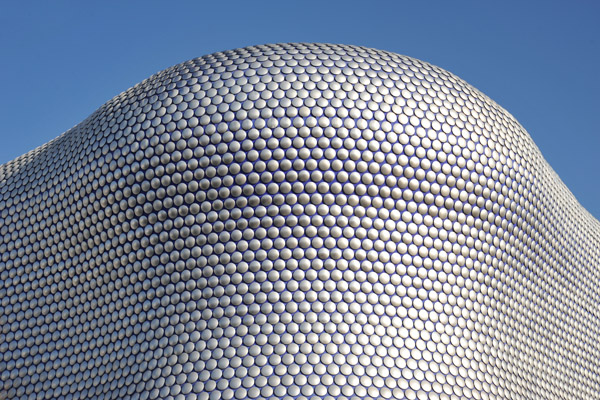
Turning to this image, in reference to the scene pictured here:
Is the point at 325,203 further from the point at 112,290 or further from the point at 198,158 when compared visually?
the point at 112,290

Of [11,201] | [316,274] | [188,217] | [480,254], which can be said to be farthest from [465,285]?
[11,201]

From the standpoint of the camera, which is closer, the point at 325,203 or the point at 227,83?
the point at 325,203

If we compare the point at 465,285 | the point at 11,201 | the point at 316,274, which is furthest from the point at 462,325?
the point at 11,201

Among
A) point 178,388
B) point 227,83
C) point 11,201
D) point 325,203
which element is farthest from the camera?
point 11,201

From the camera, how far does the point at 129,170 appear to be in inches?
631

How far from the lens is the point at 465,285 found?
16.2 m

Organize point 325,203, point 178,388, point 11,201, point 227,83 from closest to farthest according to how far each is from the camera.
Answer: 1. point 178,388
2. point 325,203
3. point 227,83
4. point 11,201

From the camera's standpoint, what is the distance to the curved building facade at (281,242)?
14.6 metres

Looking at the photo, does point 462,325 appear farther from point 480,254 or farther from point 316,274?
point 316,274

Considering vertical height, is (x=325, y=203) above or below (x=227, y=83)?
below

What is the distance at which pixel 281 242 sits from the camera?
1505cm

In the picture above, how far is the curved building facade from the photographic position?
1458 cm

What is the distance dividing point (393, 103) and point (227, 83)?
340cm

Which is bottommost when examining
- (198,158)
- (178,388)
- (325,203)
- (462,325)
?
(462,325)
